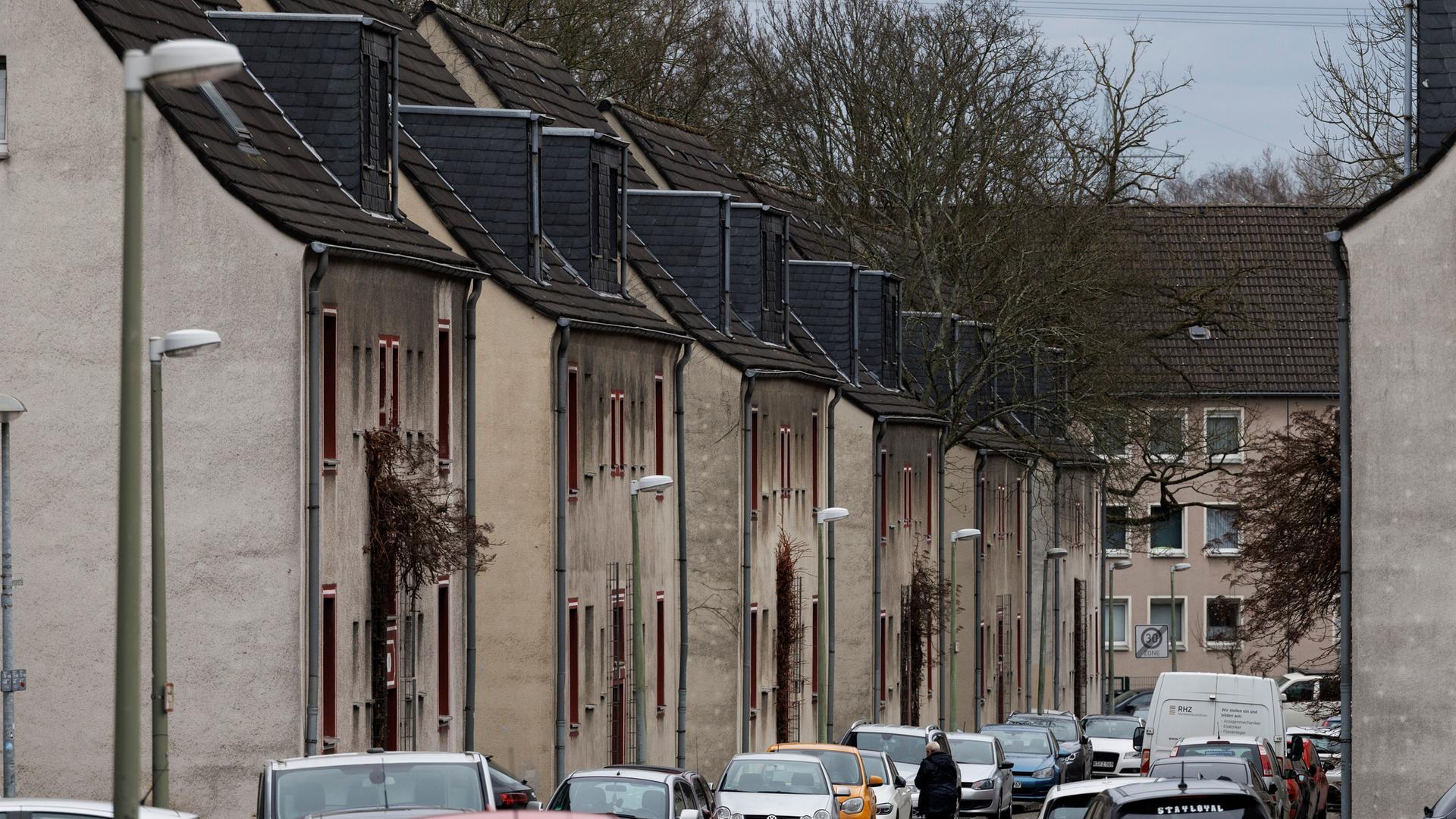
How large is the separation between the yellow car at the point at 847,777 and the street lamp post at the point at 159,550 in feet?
31.2

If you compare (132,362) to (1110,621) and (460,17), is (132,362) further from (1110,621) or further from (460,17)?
(1110,621)

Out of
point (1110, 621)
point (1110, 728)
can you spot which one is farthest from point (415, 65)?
point (1110, 621)

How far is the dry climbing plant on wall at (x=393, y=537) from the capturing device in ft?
88.1

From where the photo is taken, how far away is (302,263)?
24828 millimetres

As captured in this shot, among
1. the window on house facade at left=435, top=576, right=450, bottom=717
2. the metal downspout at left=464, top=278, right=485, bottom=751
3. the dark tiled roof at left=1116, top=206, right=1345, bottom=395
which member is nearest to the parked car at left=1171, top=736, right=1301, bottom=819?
the metal downspout at left=464, top=278, right=485, bottom=751

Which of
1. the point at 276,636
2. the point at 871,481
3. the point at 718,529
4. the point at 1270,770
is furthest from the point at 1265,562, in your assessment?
the point at 276,636

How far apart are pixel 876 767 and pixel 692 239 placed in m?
12.6

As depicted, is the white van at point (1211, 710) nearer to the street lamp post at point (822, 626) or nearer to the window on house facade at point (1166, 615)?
the street lamp post at point (822, 626)

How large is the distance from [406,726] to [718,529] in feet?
45.4

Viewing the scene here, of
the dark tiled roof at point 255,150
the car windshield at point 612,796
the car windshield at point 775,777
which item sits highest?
A: the dark tiled roof at point 255,150

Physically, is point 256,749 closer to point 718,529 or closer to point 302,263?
point 302,263

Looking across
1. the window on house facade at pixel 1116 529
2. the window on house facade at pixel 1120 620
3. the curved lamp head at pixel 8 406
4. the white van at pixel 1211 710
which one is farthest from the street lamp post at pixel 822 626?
the window on house facade at pixel 1120 620

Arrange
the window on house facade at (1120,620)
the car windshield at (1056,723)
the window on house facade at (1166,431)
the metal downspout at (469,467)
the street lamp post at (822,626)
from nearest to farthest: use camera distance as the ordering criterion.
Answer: the metal downspout at (469,467) < the street lamp post at (822,626) < the car windshield at (1056,723) < the window on house facade at (1166,431) < the window on house facade at (1120,620)

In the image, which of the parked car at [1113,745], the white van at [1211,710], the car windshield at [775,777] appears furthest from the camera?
the parked car at [1113,745]
